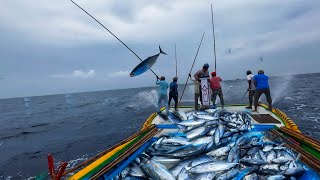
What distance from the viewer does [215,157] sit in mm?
6016

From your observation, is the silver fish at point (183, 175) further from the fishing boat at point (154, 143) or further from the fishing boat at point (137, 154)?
the fishing boat at point (137, 154)

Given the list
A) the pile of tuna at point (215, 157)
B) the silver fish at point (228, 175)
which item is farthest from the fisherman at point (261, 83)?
the silver fish at point (228, 175)

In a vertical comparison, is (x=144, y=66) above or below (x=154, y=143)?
above

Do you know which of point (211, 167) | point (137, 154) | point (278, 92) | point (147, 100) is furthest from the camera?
point (147, 100)

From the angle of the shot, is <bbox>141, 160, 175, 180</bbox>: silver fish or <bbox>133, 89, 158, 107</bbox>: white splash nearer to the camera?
<bbox>141, 160, 175, 180</bbox>: silver fish

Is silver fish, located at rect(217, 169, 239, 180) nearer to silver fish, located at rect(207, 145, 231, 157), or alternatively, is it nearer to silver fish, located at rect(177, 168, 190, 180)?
silver fish, located at rect(177, 168, 190, 180)

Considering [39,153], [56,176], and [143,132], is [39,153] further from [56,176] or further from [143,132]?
[56,176]

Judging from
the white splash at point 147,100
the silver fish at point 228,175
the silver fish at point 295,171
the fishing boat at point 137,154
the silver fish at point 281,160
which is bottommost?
the white splash at point 147,100

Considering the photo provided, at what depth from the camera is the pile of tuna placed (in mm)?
4988

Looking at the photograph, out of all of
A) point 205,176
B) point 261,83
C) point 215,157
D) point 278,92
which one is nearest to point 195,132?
point 215,157

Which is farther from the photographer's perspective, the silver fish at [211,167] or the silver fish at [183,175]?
the silver fish at [211,167]

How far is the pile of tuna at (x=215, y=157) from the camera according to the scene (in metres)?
4.99

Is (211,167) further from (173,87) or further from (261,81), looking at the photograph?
(173,87)

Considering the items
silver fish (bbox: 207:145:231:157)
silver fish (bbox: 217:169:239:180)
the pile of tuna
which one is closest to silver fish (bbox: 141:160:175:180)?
the pile of tuna
